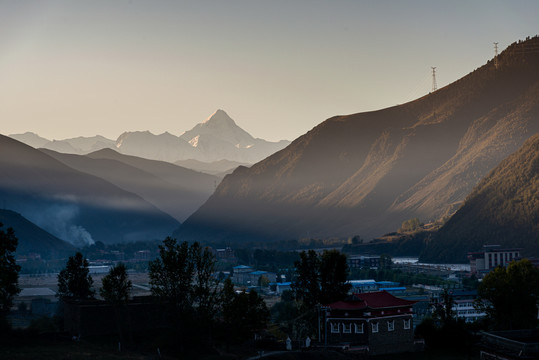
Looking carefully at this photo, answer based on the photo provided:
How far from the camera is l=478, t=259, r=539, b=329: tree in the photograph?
90.0 metres

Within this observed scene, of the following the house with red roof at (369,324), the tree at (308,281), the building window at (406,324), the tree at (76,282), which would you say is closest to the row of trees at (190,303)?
the tree at (308,281)

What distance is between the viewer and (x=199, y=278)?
8688 centimetres

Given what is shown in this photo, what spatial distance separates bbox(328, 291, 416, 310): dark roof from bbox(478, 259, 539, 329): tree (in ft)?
55.0

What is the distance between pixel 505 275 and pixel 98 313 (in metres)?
47.2

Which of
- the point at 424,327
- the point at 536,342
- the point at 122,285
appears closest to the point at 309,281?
the point at 424,327

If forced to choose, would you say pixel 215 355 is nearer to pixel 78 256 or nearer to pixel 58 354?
pixel 58 354

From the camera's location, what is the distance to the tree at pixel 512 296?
90.0m

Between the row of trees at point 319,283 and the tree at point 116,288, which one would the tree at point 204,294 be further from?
the row of trees at point 319,283

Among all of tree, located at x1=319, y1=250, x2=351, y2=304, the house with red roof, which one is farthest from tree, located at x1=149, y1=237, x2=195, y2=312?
the house with red roof

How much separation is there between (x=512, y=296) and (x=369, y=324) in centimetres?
2220

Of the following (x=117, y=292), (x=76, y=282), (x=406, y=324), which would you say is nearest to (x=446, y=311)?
(x=406, y=324)

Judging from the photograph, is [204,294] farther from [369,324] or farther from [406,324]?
[406,324]

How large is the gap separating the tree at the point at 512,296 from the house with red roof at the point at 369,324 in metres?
17.0

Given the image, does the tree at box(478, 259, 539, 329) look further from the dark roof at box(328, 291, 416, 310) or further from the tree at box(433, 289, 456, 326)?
the dark roof at box(328, 291, 416, 310)
